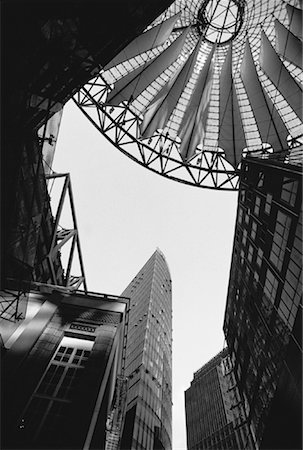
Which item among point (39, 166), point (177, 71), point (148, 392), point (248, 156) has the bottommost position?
point (39, 166)

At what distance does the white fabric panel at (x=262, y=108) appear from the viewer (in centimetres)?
2512

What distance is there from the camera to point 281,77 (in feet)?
78.3

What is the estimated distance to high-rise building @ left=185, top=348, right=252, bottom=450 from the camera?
9941cm

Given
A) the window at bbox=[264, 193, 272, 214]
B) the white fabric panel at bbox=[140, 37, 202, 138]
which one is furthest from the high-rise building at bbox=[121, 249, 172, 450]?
the white fabric panel at bbox=[140, 37, 202, 138]

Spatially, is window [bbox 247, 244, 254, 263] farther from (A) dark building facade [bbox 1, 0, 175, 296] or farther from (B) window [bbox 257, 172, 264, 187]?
(A) dark building facade [bbox 1, 0, 175, 296]

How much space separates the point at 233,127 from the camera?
88.8 ft

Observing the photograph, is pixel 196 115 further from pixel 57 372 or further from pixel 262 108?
pixel 57 372

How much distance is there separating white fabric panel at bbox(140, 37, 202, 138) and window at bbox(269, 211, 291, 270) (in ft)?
42.1

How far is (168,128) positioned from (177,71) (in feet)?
16.0

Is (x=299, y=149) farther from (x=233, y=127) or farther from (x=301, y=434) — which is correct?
(x=301, y=434)

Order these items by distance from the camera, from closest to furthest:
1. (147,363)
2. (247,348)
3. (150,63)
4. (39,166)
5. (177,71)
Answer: (39,166), (150,63), (177,71), (247,348), (147,363)

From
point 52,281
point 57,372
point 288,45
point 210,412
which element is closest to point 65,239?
point 52,281

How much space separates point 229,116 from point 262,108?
111 inches

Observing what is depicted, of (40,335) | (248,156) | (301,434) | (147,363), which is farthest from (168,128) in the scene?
(147,363)
